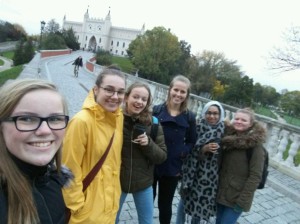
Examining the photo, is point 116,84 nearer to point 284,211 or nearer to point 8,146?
point 8,146

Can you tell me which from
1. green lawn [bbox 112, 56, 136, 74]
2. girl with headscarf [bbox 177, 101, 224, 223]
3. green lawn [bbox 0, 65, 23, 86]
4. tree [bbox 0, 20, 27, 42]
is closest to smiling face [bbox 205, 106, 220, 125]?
girl with headscarf [bbox 177, 101, 224, 223]

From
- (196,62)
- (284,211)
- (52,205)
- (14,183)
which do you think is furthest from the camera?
(196,62)

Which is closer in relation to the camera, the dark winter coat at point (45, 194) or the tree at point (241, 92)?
the dark winter coat at point (45, 194)

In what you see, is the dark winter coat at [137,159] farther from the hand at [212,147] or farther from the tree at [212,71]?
the tree at [212,71]

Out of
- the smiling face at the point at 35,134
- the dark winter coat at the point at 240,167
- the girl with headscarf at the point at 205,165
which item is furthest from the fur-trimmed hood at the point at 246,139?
the smiling face at the point at 35,134

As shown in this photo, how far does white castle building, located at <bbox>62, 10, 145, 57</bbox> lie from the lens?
116562mm

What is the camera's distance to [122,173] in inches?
104

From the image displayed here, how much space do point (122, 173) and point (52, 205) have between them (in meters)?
1.27

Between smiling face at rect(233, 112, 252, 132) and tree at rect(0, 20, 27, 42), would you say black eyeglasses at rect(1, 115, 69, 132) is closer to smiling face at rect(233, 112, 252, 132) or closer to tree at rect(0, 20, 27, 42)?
smiling face at rect(233, 112, 252, 132)

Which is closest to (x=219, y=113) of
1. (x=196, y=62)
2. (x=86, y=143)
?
(x=86, y=143)

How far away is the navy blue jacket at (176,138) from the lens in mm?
3078

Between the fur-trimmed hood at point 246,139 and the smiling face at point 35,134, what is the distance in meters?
2.13

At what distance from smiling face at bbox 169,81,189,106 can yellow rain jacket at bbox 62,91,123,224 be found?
39.0 inches

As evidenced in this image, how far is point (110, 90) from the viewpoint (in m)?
2.28
